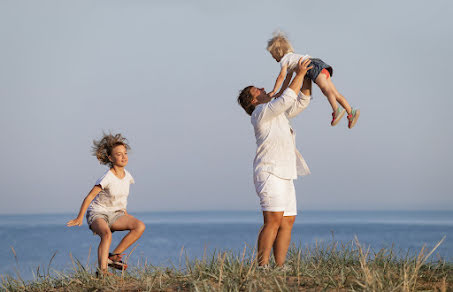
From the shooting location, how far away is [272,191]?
5.27m

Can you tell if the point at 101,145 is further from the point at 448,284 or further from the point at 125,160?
the point at 448,284

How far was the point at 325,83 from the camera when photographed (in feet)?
20.5

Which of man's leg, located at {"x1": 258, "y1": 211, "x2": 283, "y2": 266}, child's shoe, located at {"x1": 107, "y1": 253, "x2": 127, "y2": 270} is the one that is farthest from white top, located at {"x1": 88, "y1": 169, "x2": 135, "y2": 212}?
man's leg, located at {"x1": 258, "y1": 211, "x2": 283, "y2": 266}

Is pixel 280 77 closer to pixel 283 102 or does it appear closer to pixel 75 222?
pixel 283 102

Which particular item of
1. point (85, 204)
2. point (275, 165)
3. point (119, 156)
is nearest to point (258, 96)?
point (275, 165)

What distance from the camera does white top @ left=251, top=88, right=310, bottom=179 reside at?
529 centimetres

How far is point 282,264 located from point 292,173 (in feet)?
3.15

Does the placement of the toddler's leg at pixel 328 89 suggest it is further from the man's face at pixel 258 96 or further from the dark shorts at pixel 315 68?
the man's face at pixel 258 96

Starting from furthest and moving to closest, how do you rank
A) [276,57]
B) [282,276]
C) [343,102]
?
[276,57] < [343,102] < [282,276]

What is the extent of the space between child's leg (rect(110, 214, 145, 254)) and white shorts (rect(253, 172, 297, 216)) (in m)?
1.53

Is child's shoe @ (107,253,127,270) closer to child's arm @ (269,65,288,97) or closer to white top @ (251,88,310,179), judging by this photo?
white top @ (251,88,310,179)

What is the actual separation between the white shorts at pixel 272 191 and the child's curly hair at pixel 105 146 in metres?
1.89

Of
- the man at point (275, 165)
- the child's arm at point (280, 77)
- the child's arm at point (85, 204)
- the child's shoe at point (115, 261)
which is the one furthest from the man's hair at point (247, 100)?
the child's shoe at point (115, 261)

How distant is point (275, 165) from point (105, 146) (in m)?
2.22
